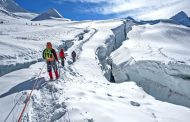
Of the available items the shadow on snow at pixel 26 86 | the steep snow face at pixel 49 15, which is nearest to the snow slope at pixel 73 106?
the shadow on snow at pixel 26 86

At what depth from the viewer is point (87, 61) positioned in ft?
74.1

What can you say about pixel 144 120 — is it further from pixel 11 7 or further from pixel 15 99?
pixel 11 7

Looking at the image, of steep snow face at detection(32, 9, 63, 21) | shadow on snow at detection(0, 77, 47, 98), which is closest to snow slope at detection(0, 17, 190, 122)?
shadow on snow at detection(0, 77, 47, 98)

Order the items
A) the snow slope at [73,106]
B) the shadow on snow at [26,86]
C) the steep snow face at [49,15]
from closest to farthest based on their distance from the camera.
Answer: the snow slope at [73,106]
the shadow on snow at [26,86]
the steep snow face at [49,15]

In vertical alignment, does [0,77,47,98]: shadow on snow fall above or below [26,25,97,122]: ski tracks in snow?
above

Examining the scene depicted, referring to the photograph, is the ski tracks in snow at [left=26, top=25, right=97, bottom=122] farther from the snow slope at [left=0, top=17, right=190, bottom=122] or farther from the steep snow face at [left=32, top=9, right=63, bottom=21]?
the steep snow face at [left=32, top=9, right=63, bottom=21]

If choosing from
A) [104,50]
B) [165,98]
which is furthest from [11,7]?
[165,98]

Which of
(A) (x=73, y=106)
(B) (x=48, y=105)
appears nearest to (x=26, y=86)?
(B) (x=48, y=105)

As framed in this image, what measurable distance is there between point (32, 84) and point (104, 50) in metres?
21.3

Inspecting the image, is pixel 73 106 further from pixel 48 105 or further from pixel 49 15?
pixel 49 15

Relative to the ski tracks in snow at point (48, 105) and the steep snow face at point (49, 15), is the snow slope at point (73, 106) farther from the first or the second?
the steep snow face at point (49, 15)

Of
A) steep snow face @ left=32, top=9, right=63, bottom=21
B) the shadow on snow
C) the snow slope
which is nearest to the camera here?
the snow slope

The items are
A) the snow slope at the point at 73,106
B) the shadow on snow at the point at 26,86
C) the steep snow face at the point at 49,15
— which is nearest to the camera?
the snow slope at the point at 73,106

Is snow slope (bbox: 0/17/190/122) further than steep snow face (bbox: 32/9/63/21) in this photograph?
No
